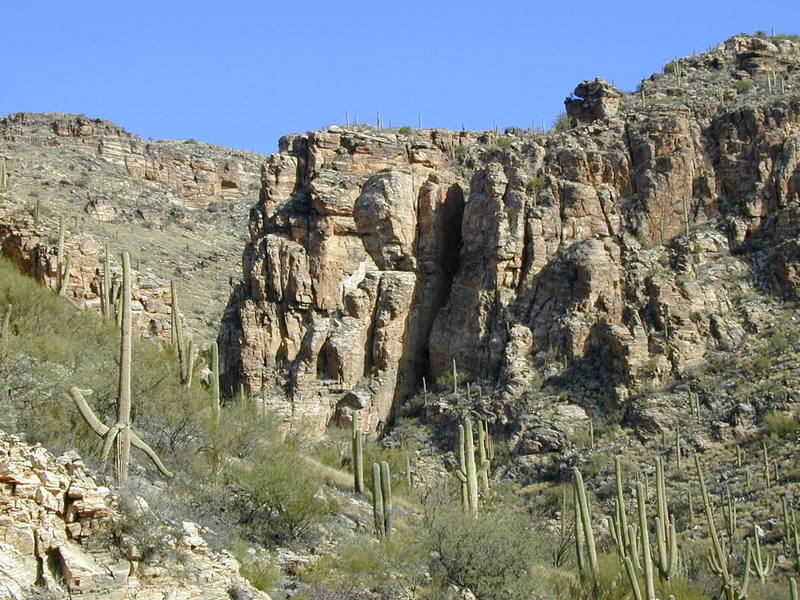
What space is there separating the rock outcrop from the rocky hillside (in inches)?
1454

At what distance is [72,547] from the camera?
19.8m

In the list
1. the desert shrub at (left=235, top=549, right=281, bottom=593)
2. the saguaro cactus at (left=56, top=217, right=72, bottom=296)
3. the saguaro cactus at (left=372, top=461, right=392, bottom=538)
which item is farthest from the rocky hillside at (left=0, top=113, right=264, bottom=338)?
the desert shrub at (left=235, top=549, right=281, bottom=593)

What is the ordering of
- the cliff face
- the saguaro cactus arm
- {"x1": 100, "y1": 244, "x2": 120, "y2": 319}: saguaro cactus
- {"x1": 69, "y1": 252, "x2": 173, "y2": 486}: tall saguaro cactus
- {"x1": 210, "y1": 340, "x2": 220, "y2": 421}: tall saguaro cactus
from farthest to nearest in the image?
the cliff face, {"x1": 100, "y1": 244, "x2": 120, "y2": 319}: saguaro cactus, {"x1": 210, "y1": 340, "x2": 220, "y2": 421}: tall saguaro cactus, {"x1": 69, "y1": 252, "x2": 173, "y2": 486}: tall saguaro cactus, the saguaro cactus arm

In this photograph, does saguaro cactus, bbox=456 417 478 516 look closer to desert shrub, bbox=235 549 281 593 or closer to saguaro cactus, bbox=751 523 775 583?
saguaro cactus, bbox=751 523 775 583

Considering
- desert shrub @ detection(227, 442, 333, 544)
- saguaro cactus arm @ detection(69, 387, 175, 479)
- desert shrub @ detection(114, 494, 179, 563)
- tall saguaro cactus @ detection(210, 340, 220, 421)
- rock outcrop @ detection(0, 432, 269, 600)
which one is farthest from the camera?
tall saguaro cactus @ detection(210, 340, 220, 421)

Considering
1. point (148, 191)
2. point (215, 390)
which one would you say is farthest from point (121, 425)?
point (148, 191)

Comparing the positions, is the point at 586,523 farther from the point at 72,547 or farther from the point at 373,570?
the point at 72,547

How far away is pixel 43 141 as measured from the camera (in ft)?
290

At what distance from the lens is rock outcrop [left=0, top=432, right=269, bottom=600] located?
19.2 m

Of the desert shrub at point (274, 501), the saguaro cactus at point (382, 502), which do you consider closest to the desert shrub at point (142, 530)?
the desert shrub at point (274, 501)

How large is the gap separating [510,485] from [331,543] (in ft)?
62.5

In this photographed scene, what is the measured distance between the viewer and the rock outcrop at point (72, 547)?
1917 centimetres

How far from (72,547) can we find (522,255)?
111 feet

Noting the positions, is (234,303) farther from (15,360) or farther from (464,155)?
(15,360)
